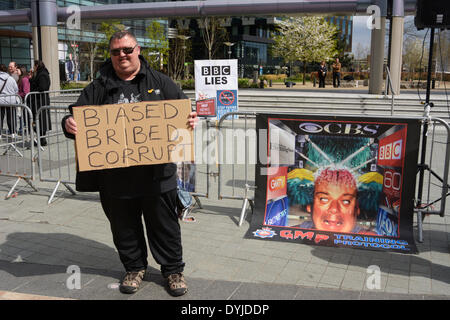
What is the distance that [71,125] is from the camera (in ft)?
12.1

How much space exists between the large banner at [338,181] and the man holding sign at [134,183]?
1739 mm

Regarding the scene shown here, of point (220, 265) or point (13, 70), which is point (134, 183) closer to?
point (220, 265)

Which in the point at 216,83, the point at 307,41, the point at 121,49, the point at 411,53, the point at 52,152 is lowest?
the point at 52,152

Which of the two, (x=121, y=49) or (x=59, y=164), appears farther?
(x=59, y=164)

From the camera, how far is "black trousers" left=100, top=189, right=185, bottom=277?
3.89 meters

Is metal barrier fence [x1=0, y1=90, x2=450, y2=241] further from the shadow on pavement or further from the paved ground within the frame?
the shadow on pavement

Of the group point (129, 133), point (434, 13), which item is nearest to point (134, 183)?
point (129, 133)

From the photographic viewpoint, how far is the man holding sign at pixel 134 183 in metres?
3.75

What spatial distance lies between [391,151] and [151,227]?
292 centimetres

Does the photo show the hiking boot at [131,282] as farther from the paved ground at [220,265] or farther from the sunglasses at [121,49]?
the sunglasses at [121,49]

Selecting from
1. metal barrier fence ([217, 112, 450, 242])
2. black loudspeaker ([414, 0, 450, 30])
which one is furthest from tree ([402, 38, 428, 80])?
black loudspeaker ([414, 0, 450, 30])

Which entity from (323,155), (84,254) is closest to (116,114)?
(84,254)

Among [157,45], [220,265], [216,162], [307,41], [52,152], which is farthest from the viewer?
[307,41]
